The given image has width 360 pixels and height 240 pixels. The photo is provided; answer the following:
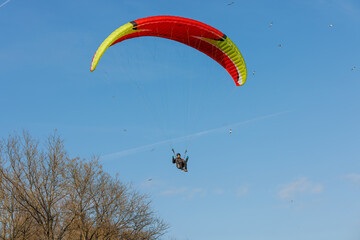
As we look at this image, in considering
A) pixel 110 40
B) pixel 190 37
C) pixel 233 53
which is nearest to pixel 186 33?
pixel 190 37

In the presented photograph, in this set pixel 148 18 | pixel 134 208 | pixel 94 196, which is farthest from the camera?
pixel 134 208

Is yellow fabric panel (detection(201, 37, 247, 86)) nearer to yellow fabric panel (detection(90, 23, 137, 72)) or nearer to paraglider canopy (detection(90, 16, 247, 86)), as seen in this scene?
paraglider canopy (detection(90, 16, 247, 86))

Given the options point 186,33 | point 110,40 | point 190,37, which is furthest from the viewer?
point 190,37

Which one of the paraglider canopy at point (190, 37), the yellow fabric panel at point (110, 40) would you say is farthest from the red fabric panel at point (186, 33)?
the yellow fabric panel at point (110, 40)

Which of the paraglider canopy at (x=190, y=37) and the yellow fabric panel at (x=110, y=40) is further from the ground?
the paraglider canopy at (x=190, y=37)

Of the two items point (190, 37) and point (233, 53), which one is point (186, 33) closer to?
point (190, 37)

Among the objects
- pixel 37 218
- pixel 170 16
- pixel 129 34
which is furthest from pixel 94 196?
pixel 170 16

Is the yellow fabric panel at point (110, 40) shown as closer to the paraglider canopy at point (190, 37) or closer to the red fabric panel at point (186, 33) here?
the paraglider canopy at point (190, 37)

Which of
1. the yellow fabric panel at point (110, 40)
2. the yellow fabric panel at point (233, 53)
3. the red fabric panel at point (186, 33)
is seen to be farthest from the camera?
the yellow fabric panel at point (233, 53)

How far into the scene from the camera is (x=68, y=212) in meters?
20.6

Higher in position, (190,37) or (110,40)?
(190,37)

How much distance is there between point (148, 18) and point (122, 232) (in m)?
12.0

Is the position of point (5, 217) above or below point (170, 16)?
below

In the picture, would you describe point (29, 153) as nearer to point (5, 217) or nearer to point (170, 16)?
point (5, 217)
